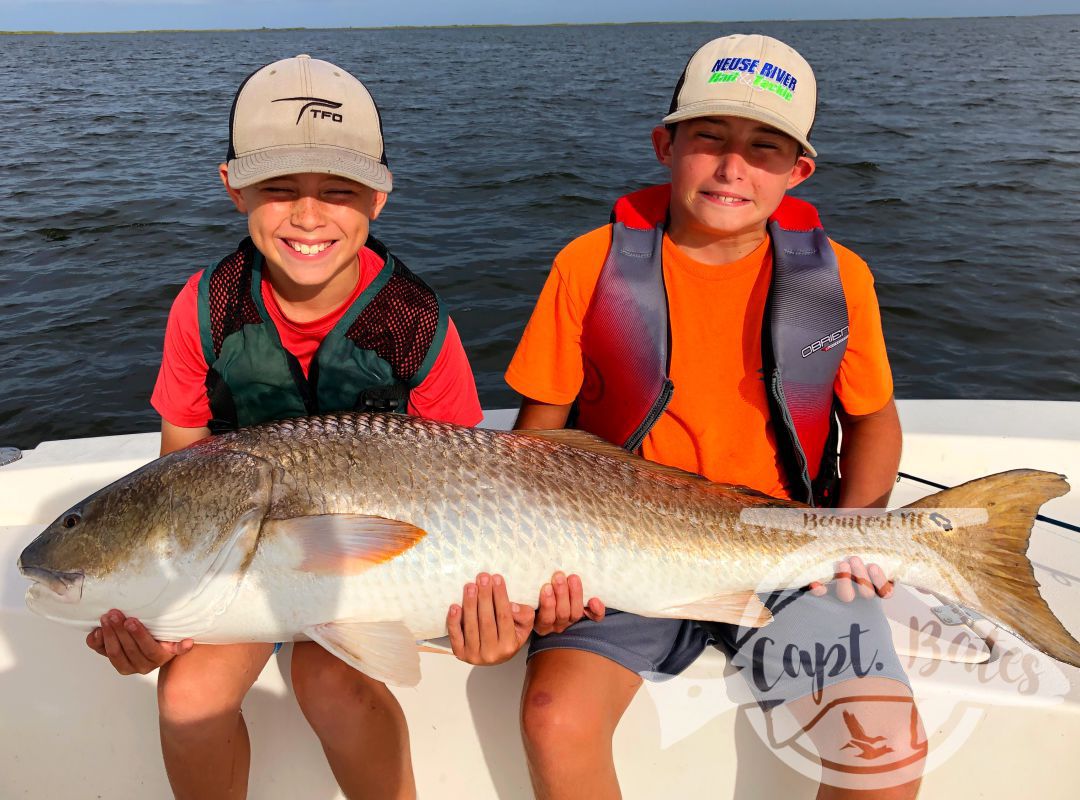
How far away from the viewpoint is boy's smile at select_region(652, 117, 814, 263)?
2588 mm

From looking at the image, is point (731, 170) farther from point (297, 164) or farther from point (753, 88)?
point (297, 164)

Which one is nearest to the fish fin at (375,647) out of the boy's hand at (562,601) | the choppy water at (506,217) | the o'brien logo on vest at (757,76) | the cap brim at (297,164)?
the boy's hand at (562,601)

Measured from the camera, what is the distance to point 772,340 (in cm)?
266

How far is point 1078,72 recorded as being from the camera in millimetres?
28594

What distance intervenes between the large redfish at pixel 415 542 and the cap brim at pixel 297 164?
2.45 ft

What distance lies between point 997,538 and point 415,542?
1.55 m

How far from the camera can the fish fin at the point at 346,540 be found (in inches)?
78.9

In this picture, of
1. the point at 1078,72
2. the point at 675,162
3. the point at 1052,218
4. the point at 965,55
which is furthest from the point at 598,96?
the point at 965,55

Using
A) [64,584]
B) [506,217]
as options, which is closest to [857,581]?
[64,584]

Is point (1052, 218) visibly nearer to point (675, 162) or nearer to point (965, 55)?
point (675, 162)

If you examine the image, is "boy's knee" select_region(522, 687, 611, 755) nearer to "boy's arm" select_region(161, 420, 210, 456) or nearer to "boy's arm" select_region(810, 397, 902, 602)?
"boy's arm" select_region(810, 397, 902, 602)

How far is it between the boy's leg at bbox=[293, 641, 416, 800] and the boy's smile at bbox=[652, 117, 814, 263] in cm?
176

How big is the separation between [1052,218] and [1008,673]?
37.8 ft

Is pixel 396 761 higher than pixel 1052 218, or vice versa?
pixel 1052 218
